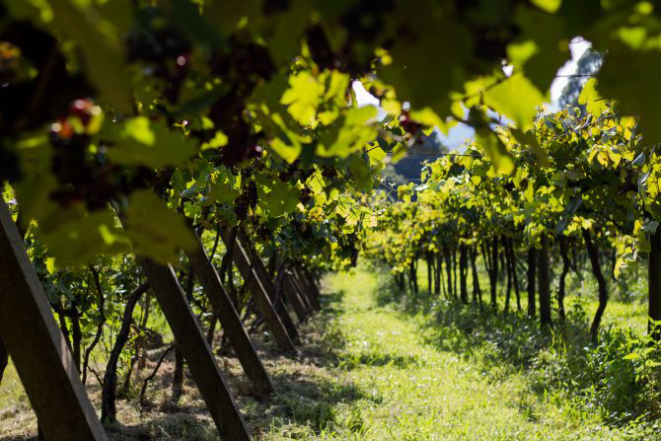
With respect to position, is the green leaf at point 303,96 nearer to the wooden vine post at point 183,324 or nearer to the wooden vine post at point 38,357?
the wooden vine post at point 38,357

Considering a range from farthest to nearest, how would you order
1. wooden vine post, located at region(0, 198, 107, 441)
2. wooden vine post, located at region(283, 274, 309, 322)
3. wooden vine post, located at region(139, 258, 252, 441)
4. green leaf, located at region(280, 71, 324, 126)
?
wooden vine post, located at region(283, 274, 309, 322), wooden vine post, located at region(139, 258, 252, 441), wooden vine post, located at region(0, 198, 107, 441), green leaf, located at region(280, 71, 324, 126)

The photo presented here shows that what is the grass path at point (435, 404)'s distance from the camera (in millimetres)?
5449

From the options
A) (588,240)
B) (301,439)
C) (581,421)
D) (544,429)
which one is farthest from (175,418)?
(588,240)

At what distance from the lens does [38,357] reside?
1679 mm

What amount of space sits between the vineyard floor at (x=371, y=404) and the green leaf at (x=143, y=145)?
4.50 metres

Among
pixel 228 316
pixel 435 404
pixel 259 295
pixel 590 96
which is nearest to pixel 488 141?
pixel 590 96

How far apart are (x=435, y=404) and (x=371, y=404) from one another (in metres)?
0.72

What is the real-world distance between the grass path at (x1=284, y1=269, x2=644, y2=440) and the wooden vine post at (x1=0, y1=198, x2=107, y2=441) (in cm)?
372

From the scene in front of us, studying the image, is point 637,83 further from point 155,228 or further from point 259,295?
point 259,295

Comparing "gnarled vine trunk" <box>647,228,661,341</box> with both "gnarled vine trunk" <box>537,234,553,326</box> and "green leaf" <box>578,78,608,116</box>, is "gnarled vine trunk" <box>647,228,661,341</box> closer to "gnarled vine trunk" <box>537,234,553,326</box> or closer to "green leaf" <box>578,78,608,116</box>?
"gnarled vine trunk" <box>537,234,553,326</box>

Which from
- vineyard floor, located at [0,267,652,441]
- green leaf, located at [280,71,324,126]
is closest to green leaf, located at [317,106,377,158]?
green leaf, located at [280,71,324,126]

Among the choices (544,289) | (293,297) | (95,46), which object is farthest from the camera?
(293,297)

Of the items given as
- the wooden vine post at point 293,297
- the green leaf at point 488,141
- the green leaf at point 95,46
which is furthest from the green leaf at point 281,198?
the wooden vine post at point 293,297

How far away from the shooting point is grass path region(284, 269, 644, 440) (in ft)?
17.9
